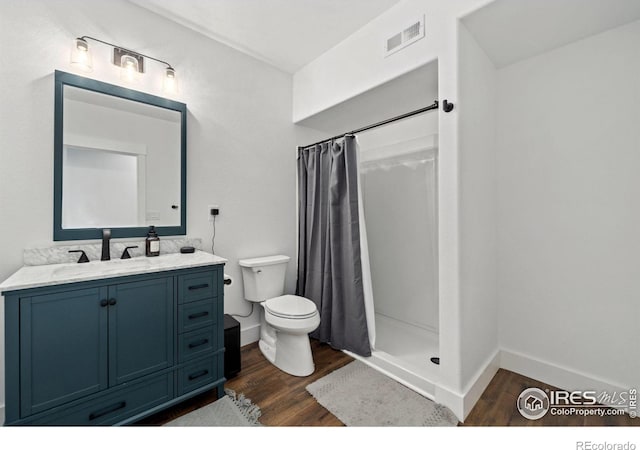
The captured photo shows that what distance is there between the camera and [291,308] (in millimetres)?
2072

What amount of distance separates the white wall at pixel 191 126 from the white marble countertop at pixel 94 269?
277mm

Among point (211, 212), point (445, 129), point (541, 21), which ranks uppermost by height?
point (541, 21)

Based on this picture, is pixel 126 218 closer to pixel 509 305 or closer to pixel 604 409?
pixel 509 305

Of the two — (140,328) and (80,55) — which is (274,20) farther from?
Answer: (140,328)

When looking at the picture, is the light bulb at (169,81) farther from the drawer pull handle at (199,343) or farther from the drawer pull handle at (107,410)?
the drawer pull handle at (107,410)

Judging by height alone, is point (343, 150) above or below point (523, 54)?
below

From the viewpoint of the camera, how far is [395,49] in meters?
1.92

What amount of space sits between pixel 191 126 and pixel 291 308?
1.58 metres

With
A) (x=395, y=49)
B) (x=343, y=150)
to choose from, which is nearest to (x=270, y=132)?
(x=343, y=150)

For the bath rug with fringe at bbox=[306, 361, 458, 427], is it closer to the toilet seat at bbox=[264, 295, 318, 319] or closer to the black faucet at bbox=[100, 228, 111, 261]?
the toilet seat at bbox=[264, 295, 318, 319]

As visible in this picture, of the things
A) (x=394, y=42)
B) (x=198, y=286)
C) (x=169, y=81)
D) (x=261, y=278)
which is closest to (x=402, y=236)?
(x=261, y=278)

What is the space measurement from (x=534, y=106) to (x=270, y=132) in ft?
6.81

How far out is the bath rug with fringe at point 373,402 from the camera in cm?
155

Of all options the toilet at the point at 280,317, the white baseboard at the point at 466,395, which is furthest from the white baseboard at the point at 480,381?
the toilet at the point at 280,317
